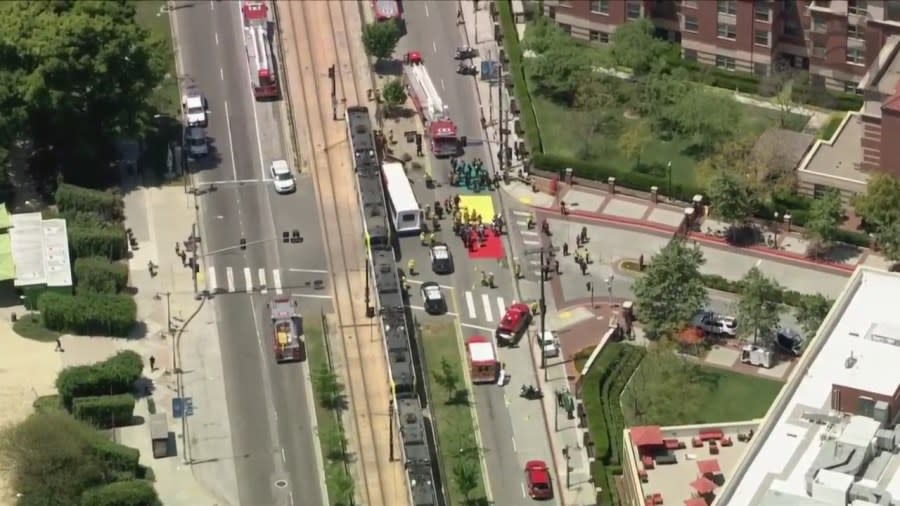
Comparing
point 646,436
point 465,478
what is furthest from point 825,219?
point 465,478

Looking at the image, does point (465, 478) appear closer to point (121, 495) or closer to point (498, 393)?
point (498, 393)

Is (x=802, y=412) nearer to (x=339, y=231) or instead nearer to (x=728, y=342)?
(x=728, y=342)

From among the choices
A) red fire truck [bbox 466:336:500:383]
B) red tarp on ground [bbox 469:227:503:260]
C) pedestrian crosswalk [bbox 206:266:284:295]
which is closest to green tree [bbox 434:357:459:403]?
red fire truck [bbox 466:336:500:383]

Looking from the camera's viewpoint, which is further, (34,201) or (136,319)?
(34,201)

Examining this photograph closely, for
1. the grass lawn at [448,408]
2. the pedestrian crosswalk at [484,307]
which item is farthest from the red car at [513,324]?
the grass lawn at [448,408]

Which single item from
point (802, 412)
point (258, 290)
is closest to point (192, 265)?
point (258, 290)

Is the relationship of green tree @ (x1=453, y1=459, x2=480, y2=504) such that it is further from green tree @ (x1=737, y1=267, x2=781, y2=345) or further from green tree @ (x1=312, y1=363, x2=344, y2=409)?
green tree @ (x1=737, y1=267, x2=781, y2=345)
